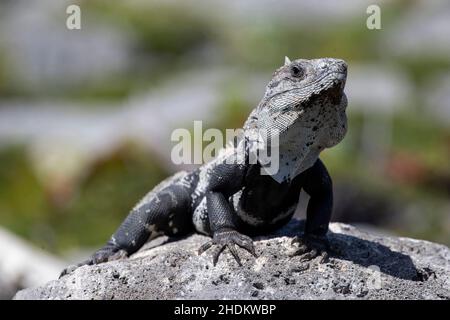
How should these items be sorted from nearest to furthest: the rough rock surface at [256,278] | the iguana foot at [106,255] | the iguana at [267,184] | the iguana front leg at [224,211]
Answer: the rough rock surface at [256,278] → the iguana at [267,184] → the iguana front leg at [224,211] → the iguana foot at [106,255]

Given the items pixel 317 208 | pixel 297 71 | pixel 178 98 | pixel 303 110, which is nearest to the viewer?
pixel 303 110

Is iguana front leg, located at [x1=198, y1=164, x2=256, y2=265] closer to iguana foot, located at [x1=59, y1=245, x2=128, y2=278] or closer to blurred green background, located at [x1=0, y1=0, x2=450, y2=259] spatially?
iguana foot, located at [x1=59, y1=245, x2=128, y2=278]

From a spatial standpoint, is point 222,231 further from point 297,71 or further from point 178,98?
point 178,98

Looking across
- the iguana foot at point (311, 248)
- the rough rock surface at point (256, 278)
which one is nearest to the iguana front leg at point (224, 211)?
the rough rock surface at point (256, 278)

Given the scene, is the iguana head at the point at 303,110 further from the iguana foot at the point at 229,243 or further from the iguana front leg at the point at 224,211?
the iguana foot at the point at 229,243

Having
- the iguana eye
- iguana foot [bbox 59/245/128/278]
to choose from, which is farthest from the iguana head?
iguana foot [bbox 59/245/128/278]

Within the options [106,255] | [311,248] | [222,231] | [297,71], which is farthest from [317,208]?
[106,255]
